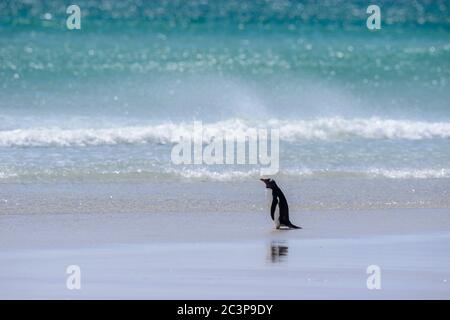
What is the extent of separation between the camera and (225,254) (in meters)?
8.39

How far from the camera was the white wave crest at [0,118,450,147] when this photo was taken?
635 inches

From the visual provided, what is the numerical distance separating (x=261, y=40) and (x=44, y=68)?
19.8ft

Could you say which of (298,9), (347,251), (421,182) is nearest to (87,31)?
(298,9)

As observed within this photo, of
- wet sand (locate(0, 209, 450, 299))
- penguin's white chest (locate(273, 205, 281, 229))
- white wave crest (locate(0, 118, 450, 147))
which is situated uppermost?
white wave crest (locate(0, 118, 450, 147))

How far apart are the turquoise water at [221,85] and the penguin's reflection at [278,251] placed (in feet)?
13.4

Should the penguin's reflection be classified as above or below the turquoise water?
below

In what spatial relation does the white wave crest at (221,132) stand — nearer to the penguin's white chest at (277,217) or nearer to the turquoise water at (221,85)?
the turquoise water at (221,85)

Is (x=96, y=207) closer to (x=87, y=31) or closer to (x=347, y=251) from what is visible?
(x=347, y=251)

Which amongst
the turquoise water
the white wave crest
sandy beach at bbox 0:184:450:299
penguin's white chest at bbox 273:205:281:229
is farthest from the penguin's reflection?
the white wave crest

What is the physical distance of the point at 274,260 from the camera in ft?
27.0

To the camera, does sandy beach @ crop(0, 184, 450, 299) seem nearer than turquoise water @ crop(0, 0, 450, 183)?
Yes

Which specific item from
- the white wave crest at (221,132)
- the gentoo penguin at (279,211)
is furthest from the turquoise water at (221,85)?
the gentoo penguin at (279,211)

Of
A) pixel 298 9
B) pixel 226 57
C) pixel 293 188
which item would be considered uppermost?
pixel 298 9

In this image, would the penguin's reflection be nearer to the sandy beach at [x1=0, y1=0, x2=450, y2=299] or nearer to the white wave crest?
the sandy beach at [x1=0, y1=0, x2=450, y2=299]
